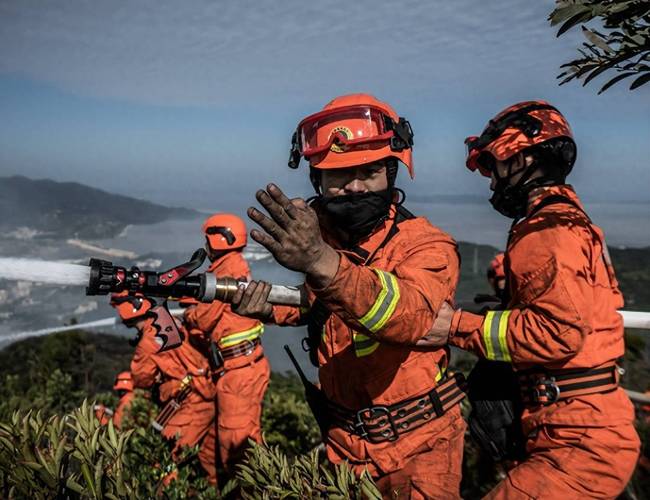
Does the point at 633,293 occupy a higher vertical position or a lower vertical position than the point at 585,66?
lower

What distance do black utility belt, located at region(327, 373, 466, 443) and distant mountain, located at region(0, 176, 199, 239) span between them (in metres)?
61.6

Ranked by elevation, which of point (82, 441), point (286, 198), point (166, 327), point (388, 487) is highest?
point (286, 198)

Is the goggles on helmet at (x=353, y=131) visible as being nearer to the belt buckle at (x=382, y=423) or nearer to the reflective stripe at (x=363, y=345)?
the reflective stripe at (x=363, y=345)

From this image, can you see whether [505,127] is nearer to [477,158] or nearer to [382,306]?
[477,158]

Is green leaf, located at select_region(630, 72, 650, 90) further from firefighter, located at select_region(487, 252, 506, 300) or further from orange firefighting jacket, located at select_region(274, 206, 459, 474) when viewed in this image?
firefighter, located at select_region(487, 252, 506, 300)

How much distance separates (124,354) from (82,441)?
19.7 meters

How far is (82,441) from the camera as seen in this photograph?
2.39 metres

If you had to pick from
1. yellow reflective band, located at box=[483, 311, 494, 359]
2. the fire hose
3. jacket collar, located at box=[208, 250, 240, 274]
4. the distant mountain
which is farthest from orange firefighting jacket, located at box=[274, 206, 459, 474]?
the distant mountain

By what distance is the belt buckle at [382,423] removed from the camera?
278cm

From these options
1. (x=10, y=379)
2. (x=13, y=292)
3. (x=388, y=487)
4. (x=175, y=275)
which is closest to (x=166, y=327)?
(x=175, y=275)

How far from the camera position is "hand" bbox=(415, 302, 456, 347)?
2686 millimetres

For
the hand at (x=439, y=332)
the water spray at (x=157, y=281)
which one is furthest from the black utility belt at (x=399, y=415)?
the water spray at (x=157, y=281)

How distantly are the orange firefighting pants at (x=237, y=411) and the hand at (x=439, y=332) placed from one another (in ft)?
11.7

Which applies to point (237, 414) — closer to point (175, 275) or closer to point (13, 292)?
point (175, 275)
